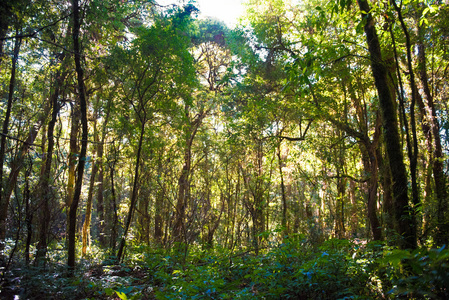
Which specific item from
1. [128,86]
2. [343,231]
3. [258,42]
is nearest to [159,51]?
[128,86]

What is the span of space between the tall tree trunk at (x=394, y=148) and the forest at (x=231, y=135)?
0.02 meters

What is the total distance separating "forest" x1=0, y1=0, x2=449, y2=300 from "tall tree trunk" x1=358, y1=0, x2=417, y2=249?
17 mm

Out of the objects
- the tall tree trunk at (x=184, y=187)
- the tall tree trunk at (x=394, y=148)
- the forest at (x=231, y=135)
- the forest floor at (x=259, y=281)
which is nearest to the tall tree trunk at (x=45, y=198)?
the forest at (x=231, y=135)

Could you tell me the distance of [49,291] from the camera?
12.8 feet


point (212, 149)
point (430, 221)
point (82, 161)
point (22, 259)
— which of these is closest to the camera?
point (430, 221)

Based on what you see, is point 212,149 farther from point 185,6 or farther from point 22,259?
point 22,259

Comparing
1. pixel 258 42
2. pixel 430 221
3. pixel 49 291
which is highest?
pixel 258 42

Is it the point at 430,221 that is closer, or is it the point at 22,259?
the point at 430,221

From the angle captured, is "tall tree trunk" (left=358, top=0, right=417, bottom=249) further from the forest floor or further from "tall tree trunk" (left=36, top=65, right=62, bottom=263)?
"tall tree trunk" (left=36, top=65, right=62, bottom=263)

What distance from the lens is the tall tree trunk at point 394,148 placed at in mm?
2992

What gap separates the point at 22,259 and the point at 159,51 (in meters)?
5.44

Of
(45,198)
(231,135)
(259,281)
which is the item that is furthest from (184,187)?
(259,281)

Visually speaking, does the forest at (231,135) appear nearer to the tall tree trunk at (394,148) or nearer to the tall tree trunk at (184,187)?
the tall tree trunk at (394,148)

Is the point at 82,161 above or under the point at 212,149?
under
